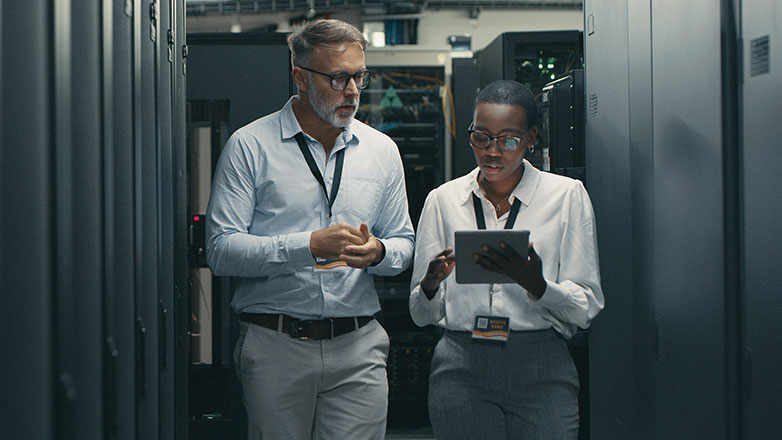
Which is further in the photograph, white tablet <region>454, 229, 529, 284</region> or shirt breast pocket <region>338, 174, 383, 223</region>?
shirt breast pocket <region>338, 174, 383, 223</region>

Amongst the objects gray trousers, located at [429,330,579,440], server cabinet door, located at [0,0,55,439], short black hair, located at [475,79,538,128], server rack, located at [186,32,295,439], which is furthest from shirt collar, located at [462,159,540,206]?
server rack, located at [186,32,295,439]

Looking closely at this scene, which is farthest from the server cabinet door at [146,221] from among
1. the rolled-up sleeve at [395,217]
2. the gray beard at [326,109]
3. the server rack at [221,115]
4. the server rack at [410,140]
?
the server rack at [410,140]

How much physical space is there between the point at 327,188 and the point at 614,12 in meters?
1.26

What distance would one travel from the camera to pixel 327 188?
2123 mm

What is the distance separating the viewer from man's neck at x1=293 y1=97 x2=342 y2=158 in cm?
218

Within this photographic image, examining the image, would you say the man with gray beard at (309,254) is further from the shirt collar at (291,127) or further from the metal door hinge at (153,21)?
the metal door hinge at (153,21)

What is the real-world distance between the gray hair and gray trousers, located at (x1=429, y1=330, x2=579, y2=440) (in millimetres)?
871

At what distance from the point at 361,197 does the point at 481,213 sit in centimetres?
35

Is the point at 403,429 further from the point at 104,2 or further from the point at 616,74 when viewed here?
the point at 104,2

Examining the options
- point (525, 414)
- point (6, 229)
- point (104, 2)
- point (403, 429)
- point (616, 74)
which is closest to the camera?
point (6, 229)

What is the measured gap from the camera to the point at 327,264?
2.03 metres

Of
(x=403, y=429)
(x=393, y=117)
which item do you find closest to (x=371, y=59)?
(x=393, y=117)

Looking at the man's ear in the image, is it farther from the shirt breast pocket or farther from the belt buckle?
the belt buckle

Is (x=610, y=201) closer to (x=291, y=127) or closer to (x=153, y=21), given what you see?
(x=291, y=127)
